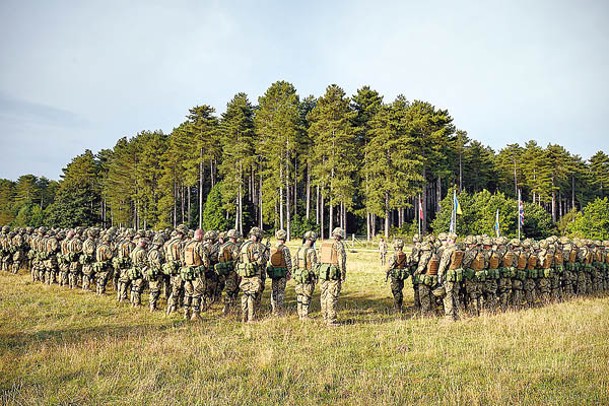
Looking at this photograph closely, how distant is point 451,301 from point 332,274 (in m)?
3.50

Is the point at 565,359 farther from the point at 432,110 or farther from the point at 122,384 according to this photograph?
the point at 432,110

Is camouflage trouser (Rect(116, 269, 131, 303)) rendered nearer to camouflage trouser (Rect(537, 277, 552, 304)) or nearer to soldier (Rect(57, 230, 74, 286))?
soldier (Rect(57, 230, 74, 286))

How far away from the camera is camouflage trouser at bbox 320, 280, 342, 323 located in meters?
11.0

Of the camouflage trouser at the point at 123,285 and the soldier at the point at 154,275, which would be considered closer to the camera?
the soldier at the point at 154,275

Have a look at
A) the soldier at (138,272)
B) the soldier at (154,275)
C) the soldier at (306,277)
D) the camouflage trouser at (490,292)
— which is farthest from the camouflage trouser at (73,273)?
the camouflage trouser at (490,292)

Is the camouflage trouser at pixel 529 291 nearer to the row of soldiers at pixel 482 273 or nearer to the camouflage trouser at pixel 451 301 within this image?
the row of soldiers at pixel 482 273

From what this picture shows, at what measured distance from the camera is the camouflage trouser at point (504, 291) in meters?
13.8

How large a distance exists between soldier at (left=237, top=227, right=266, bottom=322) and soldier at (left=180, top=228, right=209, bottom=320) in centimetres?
107

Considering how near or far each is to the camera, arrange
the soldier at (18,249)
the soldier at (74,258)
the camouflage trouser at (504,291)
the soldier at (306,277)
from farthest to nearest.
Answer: the soldier at (18,249), the soldier at (74,258), the camouflage trouser at (504,291), the soldier at (306,277)

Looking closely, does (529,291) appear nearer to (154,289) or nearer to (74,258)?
(154,289)

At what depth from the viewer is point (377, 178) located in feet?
151

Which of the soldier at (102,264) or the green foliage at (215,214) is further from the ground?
the green foliage at (215,214)

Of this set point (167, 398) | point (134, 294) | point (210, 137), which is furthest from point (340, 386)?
point (210, 137)

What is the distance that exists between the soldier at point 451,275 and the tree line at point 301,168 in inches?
1275
